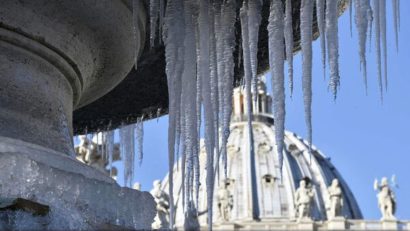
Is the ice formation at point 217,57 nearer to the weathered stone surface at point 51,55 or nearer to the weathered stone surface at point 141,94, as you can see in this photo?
the weathered stone surface at point 51,55

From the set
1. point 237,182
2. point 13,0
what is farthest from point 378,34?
point 237,182

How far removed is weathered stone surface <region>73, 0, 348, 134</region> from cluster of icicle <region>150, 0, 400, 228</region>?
48cm

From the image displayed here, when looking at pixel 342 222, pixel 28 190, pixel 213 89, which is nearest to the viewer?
pixel 28 190

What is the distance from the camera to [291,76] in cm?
455

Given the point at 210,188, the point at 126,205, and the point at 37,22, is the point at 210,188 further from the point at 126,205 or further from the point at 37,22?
the point at 37,22

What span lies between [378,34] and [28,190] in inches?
73.0

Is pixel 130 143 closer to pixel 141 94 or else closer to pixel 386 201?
pixel 141 94

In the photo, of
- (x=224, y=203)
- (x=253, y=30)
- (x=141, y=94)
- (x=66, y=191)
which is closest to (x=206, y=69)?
(x=253, y=30)

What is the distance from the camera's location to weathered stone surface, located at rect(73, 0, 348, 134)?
211 inches

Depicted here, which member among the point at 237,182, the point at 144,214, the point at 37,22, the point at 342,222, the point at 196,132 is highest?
the point at 237,182

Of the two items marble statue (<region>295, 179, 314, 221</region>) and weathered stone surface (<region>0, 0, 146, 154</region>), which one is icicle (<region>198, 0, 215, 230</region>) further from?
marble statue (<region>295, 179, 314, 221</region>)

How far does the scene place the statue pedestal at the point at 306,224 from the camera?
51.1m

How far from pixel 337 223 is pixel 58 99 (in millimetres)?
48368

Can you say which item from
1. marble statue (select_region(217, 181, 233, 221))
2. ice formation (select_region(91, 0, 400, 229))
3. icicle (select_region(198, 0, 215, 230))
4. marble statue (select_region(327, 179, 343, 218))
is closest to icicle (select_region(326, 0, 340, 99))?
ice formation (select_region(91, 0, 400, 229))
